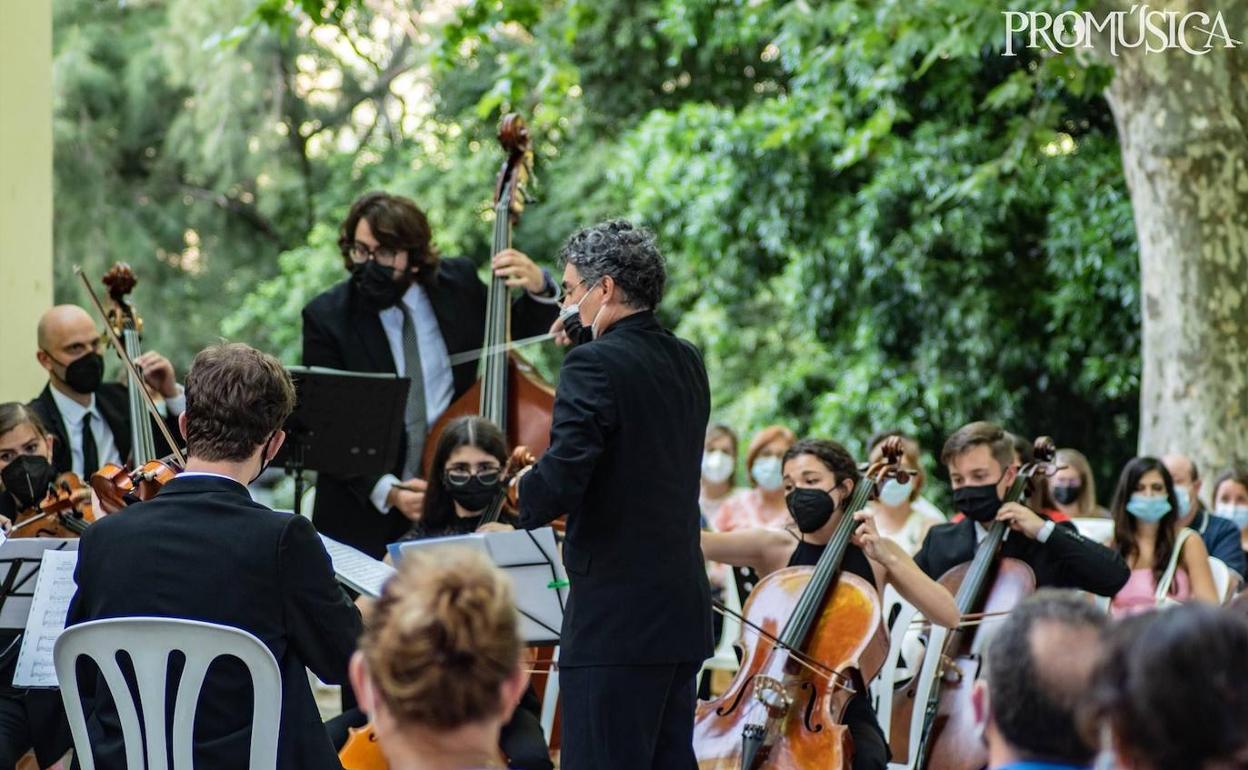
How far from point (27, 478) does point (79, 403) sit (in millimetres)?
995

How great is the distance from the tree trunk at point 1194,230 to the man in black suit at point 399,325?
4.44 m

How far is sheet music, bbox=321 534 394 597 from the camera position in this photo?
337 centimetres

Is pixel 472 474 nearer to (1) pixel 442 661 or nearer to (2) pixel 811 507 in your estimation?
(2) pixel 811 507

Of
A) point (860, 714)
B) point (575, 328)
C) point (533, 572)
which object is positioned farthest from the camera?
point (860, 714)

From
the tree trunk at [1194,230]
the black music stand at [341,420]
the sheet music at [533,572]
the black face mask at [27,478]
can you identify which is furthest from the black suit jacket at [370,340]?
the tree trunk at [1194,230]

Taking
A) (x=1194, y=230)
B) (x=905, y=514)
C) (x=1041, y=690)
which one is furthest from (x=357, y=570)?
(x=1194, y=230)

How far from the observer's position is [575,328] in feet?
12.3

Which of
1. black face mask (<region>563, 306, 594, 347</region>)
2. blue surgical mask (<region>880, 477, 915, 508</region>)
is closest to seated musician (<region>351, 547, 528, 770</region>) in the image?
black face mask (<region>563, 306, 594, 347</region>)

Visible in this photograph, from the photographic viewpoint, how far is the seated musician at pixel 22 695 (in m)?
3.91

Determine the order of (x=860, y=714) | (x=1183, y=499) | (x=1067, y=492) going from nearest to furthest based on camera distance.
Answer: (x=860, y=714) < (x=1183, y=499) < (x=1067, y=492)

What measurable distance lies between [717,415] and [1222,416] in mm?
6024

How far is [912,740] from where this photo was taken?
4.60 m

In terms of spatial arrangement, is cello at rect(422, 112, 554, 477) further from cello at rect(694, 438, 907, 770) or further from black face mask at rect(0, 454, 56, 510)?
black face mask at rect(0, 454, 56, 510)

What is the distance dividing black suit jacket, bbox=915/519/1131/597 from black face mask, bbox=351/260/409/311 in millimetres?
1976
